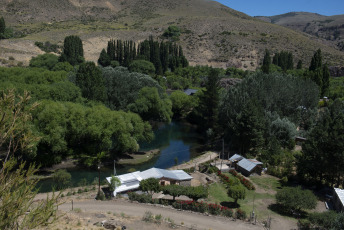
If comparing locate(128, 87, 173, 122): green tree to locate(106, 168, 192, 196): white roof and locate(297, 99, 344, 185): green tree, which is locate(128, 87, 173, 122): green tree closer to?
locate(106, 168, 192, 196): white roof

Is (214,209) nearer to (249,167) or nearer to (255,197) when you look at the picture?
(255,197)

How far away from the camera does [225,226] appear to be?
68.8 ft

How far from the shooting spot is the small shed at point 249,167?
31.6 metres

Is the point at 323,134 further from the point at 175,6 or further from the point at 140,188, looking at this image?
the point at 175,6

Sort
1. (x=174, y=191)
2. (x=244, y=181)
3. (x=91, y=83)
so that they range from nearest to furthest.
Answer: (x=174, y=191) → (x=244, y=181) → (x=91, y=83)

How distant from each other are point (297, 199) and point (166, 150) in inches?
917

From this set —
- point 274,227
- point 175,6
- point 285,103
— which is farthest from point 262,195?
point 175,6

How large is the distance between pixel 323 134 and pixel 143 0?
494 ft

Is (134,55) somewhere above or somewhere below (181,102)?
above

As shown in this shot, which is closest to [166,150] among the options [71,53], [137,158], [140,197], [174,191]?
[137,158]

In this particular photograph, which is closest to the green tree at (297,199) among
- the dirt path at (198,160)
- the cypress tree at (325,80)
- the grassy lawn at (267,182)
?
the grassy lawn at (267,182)

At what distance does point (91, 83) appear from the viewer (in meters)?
43.7

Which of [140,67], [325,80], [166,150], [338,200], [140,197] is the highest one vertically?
[140,67]

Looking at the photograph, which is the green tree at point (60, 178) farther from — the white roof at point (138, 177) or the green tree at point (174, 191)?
the green tree at point (174, 191)
